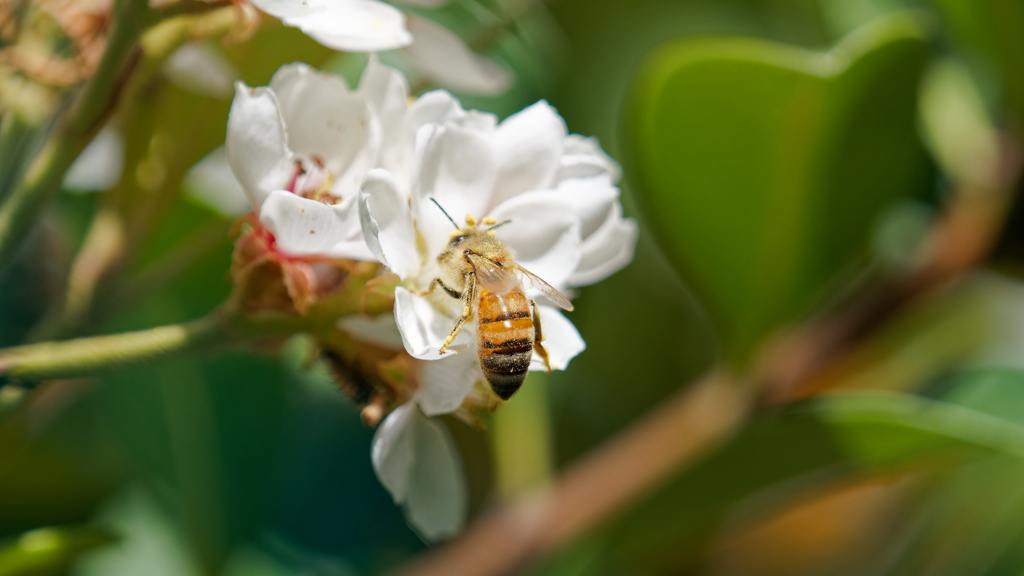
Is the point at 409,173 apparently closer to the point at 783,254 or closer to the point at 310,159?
the point at 310,159

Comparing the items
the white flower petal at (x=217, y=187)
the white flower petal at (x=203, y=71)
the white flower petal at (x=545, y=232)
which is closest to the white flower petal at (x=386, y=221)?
the white flower petal at (x=545, y=232)

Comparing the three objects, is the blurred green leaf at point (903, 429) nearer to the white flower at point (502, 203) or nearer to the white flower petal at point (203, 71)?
the white flower at point (502, 203)

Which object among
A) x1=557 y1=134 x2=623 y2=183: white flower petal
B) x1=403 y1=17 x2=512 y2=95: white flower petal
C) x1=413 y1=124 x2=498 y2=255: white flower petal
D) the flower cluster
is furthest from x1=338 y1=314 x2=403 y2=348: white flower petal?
x1=403 y1=17 x2=512 y2=95: white flower petal

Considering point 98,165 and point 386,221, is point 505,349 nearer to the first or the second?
point 386,221

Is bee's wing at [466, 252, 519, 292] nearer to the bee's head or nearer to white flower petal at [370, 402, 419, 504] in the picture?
the bee's head

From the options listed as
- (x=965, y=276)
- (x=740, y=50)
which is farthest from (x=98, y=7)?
(x=965, y=276)

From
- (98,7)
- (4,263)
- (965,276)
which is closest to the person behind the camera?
(4,263)
